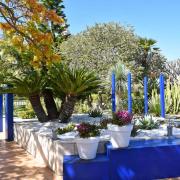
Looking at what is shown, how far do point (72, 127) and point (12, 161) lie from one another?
1555 millimetres

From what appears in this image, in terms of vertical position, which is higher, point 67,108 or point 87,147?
point 67,108

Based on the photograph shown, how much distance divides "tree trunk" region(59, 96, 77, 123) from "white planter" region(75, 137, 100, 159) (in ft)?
12.3

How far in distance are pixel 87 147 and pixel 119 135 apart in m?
0.62

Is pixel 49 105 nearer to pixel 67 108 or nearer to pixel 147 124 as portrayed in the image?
pixel 67 108

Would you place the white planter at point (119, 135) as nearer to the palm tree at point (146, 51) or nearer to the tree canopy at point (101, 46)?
the tree canopy at point (101, 46)

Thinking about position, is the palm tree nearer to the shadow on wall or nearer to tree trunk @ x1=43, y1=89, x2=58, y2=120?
tree trunk @ x1=43, y1=89, x2=58, y2=120

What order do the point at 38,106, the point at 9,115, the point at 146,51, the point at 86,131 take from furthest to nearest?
the point at 146,51 < the point at 9,115 < the point at 38,106 < the point at 86,131

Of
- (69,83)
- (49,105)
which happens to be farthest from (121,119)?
(49,105)

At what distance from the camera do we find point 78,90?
890 centimetres

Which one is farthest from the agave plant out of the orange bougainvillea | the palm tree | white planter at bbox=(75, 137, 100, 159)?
the palm tree

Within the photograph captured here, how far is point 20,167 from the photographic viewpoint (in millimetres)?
6980

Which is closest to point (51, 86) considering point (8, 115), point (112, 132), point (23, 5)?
→ point (8, 115)

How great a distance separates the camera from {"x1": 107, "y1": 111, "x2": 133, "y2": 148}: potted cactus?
227 inches

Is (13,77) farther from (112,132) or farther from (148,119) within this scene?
(112,132)
